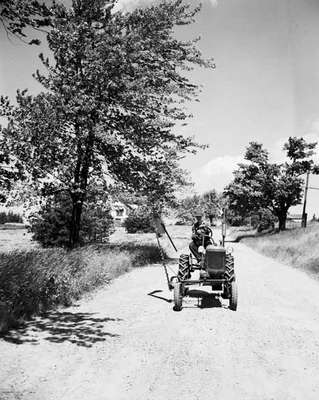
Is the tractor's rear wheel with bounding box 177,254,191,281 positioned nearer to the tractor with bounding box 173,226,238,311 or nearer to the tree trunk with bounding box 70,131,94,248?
the tractor with bounding box 173,226,238,311

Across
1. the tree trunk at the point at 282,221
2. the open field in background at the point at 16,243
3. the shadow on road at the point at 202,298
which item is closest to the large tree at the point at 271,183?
the tree trunk at the point at 282,221

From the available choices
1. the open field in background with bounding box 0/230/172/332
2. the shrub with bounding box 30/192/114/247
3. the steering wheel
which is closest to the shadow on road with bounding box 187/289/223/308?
the steering wheel

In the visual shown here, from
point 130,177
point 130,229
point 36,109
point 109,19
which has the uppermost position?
point 109,19

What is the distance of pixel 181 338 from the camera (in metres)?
6.43

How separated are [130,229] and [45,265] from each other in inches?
2010

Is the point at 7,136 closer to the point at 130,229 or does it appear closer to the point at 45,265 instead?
the point at 45,265

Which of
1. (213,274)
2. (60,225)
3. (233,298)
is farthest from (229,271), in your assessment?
(60,225)

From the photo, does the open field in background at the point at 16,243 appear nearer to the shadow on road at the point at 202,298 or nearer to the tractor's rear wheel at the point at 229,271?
the shadow on road at the point at 202,298

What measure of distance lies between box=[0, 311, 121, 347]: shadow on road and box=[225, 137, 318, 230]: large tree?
4099 centimetres

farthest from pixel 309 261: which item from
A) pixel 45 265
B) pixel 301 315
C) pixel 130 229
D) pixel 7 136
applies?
pixel 130 229

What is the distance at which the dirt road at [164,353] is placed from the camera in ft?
14.6

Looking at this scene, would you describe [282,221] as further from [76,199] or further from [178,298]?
Answer: [178,298]

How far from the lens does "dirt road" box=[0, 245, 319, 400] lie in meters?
4.46

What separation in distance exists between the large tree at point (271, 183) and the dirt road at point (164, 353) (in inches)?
1526
